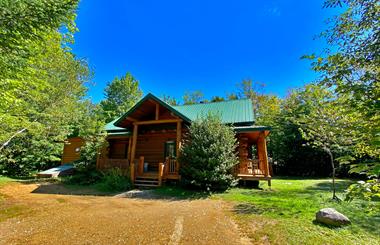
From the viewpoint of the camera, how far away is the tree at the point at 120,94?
33.1m

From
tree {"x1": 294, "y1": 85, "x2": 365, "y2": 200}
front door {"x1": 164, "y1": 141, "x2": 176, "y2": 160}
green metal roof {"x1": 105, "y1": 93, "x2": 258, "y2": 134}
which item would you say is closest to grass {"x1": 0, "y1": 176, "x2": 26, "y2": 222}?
green metal roof {"x1": 105, "y1": 93, "x2": 258, "y2": 134}

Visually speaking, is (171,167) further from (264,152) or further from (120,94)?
(120,94)

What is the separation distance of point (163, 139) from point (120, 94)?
2326cm

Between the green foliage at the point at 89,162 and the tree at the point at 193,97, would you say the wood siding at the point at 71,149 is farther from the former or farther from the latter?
the tree at the point at 193,97

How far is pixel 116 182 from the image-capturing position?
35.5ft

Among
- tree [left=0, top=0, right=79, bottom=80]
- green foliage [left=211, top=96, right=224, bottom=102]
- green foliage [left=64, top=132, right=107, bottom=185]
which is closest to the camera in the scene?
tree [left=0, top=0, right=79, bottom=80]

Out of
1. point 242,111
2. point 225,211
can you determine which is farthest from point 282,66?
point 225,211

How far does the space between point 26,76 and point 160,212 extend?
541 cm

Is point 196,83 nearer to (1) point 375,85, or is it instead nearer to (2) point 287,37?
(2) point 287,37

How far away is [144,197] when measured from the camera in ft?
29.1

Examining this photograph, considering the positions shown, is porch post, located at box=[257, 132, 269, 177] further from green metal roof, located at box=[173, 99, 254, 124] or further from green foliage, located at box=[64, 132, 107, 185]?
green foliage, located at box=[64, 132, 107, 185]

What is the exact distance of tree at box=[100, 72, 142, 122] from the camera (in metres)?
33.1

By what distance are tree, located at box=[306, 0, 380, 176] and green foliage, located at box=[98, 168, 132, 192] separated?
1040 centimetres

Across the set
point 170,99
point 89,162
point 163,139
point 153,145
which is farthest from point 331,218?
point 170,99
